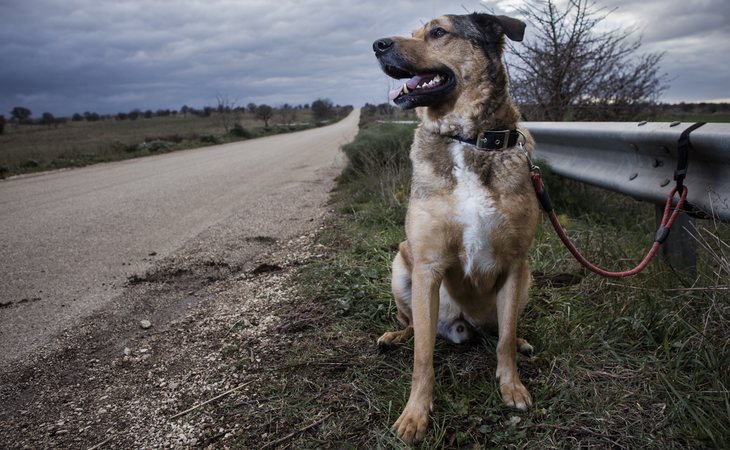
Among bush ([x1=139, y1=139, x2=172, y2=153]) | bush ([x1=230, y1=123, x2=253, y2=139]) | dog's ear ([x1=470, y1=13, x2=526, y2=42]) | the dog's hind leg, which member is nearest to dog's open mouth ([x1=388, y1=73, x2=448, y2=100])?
dog's ear ([x1=470, y1=13, x2=526, y2=42])

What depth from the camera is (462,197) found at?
2.65 metres

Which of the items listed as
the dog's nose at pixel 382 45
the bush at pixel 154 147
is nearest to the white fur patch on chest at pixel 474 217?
the dog's nose at pixel 382 45

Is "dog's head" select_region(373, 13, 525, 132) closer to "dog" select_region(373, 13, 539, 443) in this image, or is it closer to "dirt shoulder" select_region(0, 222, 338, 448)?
"dog" select_region(373, 13, 539, 443)

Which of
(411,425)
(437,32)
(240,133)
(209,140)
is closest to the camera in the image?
(411,425)

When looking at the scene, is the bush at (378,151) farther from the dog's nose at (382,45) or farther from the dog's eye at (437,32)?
the dog's nose at (382,45)

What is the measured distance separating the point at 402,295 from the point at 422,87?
129cm

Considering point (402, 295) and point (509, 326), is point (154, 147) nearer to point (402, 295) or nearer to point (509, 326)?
point (402, 295)

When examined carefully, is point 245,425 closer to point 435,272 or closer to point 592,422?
point 435,272

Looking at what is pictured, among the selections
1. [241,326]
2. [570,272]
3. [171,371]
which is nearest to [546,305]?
[570,272]

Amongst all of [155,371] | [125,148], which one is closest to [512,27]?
[155,371]

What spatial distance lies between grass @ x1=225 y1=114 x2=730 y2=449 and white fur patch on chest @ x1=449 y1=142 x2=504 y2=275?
661mm

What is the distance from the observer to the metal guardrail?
283 cm

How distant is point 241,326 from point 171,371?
0.60 metres

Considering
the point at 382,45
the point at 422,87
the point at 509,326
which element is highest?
the point at 382,45
